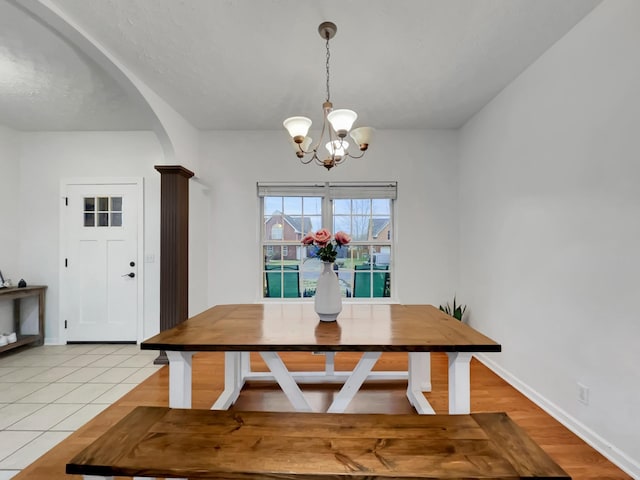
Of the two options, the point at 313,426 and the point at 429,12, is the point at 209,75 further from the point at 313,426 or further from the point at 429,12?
the point at 313,426

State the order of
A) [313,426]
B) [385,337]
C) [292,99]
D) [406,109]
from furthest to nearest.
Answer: [406,109] < [292,99] < [385,337] < [313,426]

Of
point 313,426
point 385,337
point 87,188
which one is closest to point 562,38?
point 385,337

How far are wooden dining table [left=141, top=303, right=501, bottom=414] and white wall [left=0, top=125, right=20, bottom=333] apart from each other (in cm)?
322

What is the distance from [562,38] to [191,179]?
11.9 ft

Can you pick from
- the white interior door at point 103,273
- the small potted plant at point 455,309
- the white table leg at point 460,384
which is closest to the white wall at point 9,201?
the white interior door at point 103,273

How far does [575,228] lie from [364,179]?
7.39 feet

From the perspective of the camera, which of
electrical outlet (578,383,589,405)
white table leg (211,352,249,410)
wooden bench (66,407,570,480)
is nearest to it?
wooden bench (66,407,570,480)

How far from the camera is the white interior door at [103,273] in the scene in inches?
151

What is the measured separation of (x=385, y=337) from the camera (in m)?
1.66

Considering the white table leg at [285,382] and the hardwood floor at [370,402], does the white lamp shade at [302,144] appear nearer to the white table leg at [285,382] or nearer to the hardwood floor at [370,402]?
the white table leg at [285,382]

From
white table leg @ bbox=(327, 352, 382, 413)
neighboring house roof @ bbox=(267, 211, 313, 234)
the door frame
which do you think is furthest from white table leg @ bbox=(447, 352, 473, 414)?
the door frame

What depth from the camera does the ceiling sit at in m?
1.90

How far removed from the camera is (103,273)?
3.84 m

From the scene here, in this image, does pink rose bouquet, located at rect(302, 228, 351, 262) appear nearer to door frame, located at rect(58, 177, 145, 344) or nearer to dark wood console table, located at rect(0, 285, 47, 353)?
door frame, located at rect(58, 177, 145, 344)
